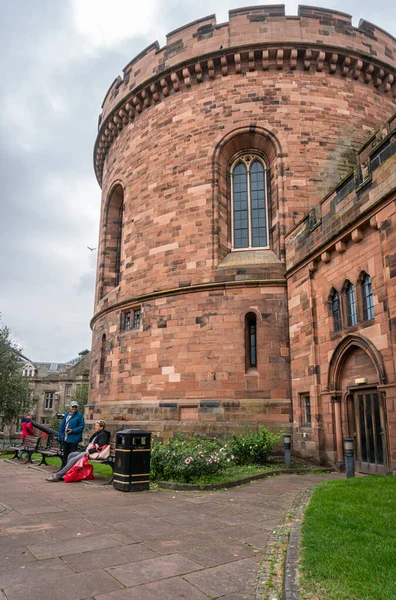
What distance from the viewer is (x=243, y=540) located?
4703 millimetres

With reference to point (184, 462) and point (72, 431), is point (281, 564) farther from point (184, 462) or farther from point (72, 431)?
point (72, 431)

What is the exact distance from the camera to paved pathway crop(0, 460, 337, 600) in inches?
134

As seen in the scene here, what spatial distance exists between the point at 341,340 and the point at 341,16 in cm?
1185

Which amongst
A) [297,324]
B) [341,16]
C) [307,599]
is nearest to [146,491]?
[307,599]

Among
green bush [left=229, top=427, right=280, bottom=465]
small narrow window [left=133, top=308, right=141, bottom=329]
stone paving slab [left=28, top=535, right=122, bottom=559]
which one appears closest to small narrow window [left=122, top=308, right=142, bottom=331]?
small narrow window [left=133, top=308, right=141, bottom=329]

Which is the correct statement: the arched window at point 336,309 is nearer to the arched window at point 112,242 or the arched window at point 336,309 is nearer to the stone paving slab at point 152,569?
the stone paving slab at point 152,569

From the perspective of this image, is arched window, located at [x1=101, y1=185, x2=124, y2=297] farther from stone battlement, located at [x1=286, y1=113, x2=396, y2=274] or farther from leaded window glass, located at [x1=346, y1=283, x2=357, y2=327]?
leaded window glass, located at [x1=346, y1=283, x2=357, y2=327]

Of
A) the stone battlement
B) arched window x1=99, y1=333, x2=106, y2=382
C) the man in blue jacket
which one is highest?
the stone battlement

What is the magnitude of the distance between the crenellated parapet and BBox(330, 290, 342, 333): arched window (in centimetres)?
855

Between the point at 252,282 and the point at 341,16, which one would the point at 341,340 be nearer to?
the point at 252,282

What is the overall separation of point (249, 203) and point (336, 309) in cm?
563

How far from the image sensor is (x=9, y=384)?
2522 centimetres

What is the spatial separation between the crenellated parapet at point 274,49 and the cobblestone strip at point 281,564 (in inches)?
550

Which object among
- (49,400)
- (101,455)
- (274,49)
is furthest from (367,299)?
(49,400)
